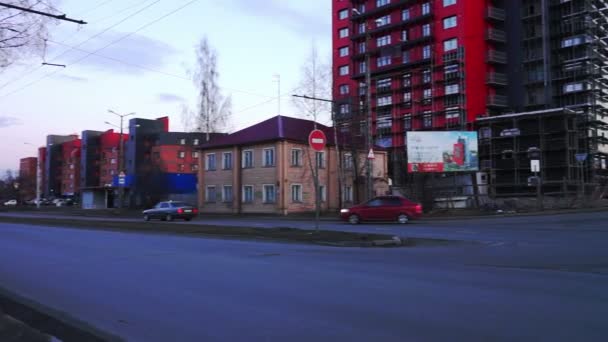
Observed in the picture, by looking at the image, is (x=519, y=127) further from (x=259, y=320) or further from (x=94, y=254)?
(x=259, y=320)

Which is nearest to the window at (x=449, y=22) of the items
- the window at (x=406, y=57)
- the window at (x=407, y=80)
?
the window at (x=406, y=57)

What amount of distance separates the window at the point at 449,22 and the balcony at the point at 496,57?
255 inches

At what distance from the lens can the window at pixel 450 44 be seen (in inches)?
2854

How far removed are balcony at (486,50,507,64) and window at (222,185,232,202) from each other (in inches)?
1750

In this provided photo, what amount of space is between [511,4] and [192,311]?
78105mm

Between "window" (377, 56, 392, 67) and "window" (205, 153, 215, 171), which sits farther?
"window" (377, 56, 392, 67)

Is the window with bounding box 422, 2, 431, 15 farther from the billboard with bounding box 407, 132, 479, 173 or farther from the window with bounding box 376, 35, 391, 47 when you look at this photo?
the billboard with bounding box 407, 132, 479, 173

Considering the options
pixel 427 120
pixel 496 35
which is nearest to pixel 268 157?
pixel 427 120

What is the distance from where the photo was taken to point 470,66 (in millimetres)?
71875

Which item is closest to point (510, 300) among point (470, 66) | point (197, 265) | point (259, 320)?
point (259, 320)

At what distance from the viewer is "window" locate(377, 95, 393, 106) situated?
82.7m

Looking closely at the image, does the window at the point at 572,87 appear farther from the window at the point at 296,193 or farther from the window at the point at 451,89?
the window at the point at 296,193

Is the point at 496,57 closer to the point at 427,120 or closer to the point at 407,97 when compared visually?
the point at 427,120

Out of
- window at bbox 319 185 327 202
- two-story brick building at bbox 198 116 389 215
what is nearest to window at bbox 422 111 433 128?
two-story brick building at bbox 198 116 389 215
